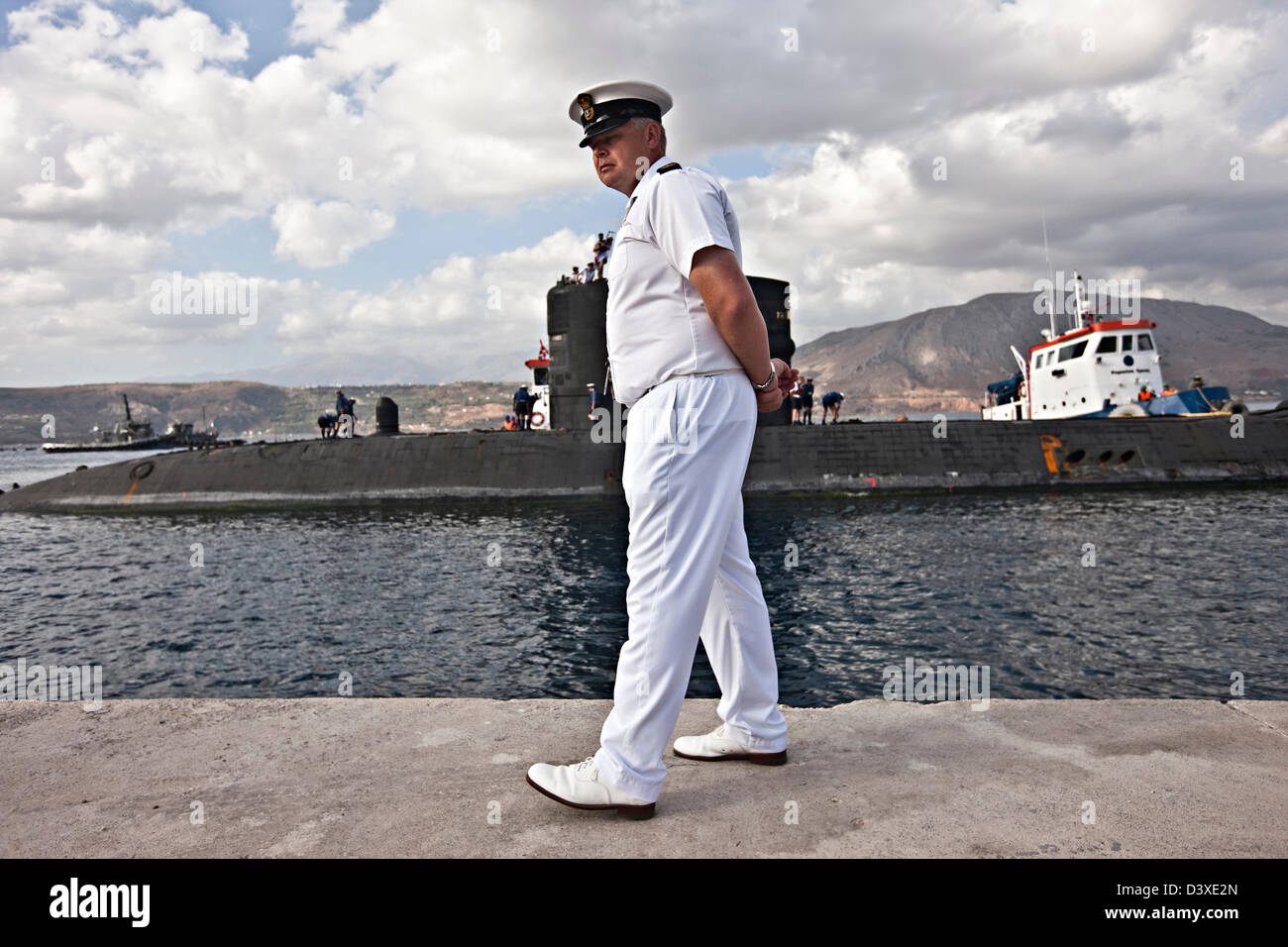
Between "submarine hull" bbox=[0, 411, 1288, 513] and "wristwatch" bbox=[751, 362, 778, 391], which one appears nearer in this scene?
"wristwatch" bbox=[751, 362, 778, 391]

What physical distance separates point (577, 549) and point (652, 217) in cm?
1470

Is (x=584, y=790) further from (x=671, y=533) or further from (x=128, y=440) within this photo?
(x=128, y=440)

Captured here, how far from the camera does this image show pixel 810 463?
2547 centimetres

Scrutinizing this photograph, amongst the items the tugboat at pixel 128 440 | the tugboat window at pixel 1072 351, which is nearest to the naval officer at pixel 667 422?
the tugboat window at pixel 1072 351

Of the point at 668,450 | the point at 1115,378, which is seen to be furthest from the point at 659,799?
the point at 1115,378

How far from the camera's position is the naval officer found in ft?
9.41

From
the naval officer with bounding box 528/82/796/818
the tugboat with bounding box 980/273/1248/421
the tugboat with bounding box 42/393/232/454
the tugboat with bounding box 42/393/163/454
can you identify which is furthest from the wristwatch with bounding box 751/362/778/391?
the tugboat with bounding box 42/393/163/454

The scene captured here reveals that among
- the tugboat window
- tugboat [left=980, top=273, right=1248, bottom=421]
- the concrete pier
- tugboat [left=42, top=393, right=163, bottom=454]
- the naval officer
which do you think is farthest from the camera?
tugboat [left=42, top=393, right=163, bottom=454]

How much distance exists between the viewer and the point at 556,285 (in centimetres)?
A: 2584

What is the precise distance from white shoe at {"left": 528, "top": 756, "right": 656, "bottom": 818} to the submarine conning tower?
2230 cm

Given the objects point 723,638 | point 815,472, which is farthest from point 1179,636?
point 815,472

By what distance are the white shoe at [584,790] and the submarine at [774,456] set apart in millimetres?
21478

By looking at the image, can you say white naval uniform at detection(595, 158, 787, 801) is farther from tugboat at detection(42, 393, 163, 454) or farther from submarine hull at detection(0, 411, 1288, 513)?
tugboat at detection(42, 393, 163, 454)

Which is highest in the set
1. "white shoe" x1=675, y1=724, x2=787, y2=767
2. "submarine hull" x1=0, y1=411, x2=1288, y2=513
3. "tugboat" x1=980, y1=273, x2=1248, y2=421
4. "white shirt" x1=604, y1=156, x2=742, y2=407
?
"tugboat" x1=980, y1=273, x2=1248, y2=421
